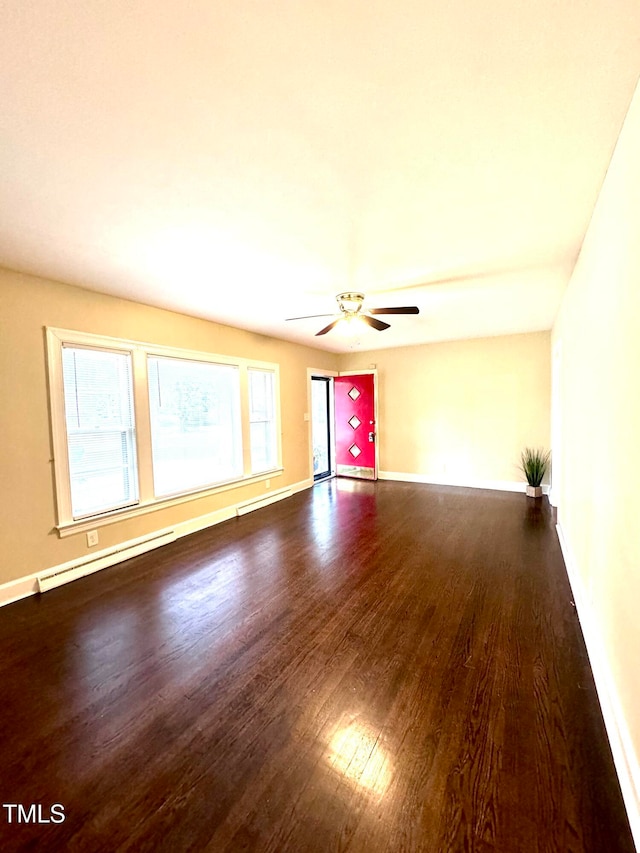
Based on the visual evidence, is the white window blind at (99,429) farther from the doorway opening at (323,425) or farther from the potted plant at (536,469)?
the potted plant at (536,469)

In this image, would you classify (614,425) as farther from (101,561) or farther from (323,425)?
(323,425)

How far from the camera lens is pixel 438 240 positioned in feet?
7.83

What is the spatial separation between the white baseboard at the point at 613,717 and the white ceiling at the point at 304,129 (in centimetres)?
233

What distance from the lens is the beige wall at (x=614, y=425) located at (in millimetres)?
1278

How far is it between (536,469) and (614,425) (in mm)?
4240

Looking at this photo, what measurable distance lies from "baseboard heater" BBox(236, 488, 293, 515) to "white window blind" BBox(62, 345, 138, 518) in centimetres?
155

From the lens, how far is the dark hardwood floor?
47.6 inches

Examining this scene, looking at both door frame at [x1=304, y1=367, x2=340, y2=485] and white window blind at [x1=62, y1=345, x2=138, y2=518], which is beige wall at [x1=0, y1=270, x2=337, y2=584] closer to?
white window blind at [x1=62, y1=345, x2=138, y2=518]

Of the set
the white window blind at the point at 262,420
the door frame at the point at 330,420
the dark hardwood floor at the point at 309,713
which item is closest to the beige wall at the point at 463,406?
the door frame at the point at 330,420

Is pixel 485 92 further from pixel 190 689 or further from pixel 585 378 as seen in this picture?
pixel 190 689

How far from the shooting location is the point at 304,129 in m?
1.42

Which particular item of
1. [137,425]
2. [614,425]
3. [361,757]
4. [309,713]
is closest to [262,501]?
[137,425]

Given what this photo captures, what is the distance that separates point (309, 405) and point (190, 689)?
4.85m

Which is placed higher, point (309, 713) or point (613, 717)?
point (613, 717)
